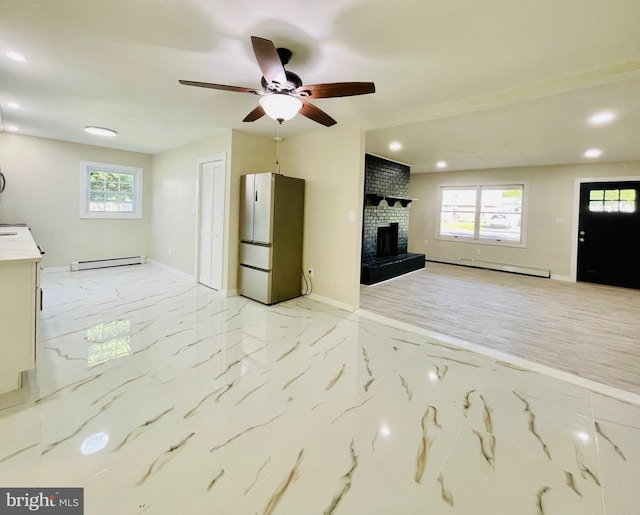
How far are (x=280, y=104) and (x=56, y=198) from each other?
5.46 metres

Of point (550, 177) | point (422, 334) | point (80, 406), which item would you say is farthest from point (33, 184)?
point (550, 177)

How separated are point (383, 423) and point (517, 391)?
43.9 inches

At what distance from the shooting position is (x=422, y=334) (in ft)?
10.9

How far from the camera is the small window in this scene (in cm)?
578

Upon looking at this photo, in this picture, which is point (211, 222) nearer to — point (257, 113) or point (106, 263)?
point (257, 113)

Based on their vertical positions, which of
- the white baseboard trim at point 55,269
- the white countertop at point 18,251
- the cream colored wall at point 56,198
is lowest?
the white baseboard trim at point 55,269

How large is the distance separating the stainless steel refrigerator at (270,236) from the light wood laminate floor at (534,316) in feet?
3.85

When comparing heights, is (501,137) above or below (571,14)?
above

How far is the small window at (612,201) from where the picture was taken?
578cm

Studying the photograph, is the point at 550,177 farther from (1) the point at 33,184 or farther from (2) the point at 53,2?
(1) the point at 33,184

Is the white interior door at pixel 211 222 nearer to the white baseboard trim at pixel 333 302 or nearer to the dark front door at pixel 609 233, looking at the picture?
the white baseboard trim at pixel 333 302

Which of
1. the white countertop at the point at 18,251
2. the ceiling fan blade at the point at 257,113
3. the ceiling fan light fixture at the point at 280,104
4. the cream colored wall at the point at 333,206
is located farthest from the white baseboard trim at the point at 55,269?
the ceiling fan light fixture at the point at 280,104

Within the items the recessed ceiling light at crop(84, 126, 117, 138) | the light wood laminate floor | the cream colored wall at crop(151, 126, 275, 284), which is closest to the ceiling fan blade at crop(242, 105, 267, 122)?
the cream colored wall at crop(151, 126, 275, 284)

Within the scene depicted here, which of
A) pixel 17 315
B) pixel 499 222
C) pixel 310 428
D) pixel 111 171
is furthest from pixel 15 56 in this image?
pixel 499 222
